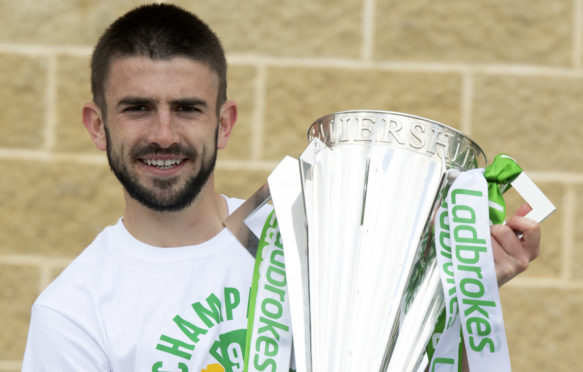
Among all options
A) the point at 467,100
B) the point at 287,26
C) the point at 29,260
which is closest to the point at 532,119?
the point at 467,100

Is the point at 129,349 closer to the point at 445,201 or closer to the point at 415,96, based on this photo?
the point at 445,201

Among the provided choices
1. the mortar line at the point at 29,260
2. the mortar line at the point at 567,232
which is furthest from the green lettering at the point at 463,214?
the mortar line at the point at 29,260

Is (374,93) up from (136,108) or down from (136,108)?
up

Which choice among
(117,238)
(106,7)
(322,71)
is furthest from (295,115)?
(117,238)

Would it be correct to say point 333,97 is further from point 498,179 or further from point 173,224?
point 498,179

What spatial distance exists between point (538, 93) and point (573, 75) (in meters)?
0.14

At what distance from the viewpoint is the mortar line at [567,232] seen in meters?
3.06

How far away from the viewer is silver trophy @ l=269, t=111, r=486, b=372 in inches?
61.9

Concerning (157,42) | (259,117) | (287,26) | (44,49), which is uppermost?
(287,26)

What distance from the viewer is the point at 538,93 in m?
3.06

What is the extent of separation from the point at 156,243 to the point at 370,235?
0.57 meters

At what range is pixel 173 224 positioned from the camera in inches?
78.0

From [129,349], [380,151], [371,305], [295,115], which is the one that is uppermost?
[295,115]

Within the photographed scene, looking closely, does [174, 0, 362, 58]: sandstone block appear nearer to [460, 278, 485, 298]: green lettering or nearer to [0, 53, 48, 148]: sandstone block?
[0, 53, 48, 148]: sandstone block
